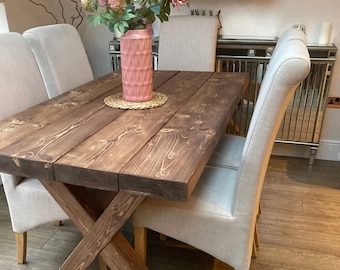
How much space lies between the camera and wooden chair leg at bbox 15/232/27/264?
5.50ft

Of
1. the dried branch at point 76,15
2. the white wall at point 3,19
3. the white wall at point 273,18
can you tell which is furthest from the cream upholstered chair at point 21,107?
the dried branch at point 76,15

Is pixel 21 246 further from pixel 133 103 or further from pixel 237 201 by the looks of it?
pixel 237 201

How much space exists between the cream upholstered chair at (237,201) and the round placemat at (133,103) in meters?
0.42

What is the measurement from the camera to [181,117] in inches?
58.1

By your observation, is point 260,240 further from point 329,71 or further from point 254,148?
point 329,71

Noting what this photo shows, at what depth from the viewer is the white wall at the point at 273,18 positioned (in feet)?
8.50

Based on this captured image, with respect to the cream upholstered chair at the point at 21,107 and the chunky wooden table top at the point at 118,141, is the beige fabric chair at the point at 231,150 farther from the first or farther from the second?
the cream upholstered chair at the point at 21,107

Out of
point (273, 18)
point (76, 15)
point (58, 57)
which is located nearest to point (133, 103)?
point (58, 57)

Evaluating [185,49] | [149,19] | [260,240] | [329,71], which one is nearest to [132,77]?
[149,19]

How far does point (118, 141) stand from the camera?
1232mm

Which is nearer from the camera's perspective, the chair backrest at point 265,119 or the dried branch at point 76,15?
the chair backrest at point 265,119

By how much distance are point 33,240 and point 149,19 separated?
1325 mm

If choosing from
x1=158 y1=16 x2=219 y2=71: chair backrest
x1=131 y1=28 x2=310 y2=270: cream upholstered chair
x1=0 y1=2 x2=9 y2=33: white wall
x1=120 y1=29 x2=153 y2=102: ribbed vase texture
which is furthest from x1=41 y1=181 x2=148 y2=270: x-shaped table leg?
x1=0 y1=2 x2=9 y2=33: white wall

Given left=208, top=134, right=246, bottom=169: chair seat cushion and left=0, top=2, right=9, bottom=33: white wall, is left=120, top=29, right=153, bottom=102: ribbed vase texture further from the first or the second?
left=0, top=2, right=9, bottom=33: white wall
